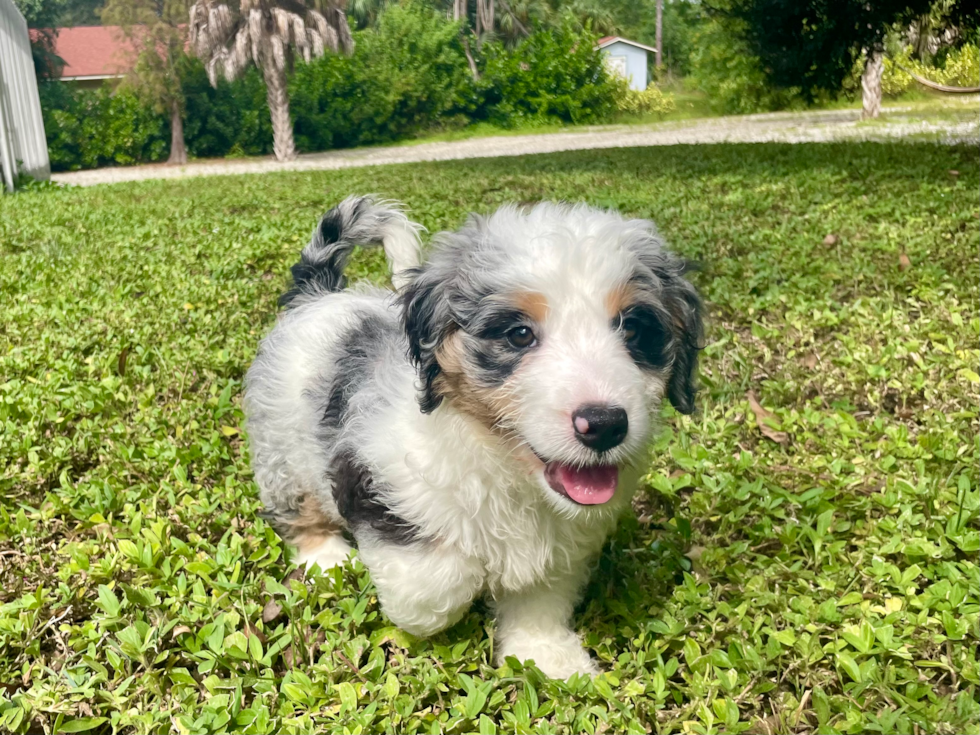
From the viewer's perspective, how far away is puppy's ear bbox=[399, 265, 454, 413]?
2342 mm

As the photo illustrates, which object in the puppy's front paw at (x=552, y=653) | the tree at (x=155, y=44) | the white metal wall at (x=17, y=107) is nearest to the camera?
the puppy's front paw at (x=552, y=653)

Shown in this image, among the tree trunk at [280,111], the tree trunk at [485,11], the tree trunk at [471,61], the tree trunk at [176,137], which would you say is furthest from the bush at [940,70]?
the tree trunk at [176,137]

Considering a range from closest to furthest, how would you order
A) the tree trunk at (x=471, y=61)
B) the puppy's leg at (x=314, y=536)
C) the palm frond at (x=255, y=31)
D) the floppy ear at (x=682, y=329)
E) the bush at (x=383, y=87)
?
the floppy ear at (x=682, y=329) → the puppy's leg at (x=314, y=536) → the palm frond at (x=255, y=31) → the bush at (x=383, y=87) → the tree trunk at (x=471, y=61)

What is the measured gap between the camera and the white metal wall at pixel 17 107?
1582 centimetres

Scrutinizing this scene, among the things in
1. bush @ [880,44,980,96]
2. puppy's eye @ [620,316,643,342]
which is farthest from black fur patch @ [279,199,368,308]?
bush @ [880,44,980,96]

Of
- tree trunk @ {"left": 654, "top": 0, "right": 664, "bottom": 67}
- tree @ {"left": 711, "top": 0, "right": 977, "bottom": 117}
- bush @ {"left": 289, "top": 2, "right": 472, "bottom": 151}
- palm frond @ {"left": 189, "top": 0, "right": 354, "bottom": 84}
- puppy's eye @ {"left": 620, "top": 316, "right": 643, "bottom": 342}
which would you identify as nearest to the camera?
puppy's eye @ {"left": 620, "top": 316, "right": 643, "bottom": 342}

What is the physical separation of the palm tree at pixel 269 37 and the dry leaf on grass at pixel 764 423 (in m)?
32.1

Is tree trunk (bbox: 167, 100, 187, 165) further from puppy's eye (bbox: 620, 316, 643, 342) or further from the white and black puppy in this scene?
puppy's eye (bbox: 620, 316, 643, 342)

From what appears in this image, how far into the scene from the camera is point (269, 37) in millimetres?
32500

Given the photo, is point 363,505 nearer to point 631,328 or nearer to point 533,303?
point 533,303

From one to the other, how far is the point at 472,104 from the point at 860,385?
3645cm

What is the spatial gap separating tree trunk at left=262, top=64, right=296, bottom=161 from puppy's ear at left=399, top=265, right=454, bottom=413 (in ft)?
109

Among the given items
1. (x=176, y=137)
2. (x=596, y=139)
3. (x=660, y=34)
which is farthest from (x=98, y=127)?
(x=660, y=34)

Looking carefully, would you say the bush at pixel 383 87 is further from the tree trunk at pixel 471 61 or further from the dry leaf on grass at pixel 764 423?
the dry leaf on grass at pixel 764 423
